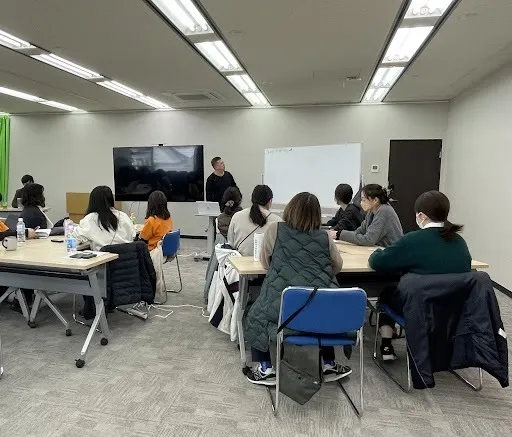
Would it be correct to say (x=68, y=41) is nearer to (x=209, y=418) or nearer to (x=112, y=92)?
(x=112, y=92)

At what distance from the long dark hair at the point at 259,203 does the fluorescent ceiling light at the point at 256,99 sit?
11.8 ft

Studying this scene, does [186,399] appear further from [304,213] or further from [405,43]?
[405,43]

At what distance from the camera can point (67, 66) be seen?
449 centimetres

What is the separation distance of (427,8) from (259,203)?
2124 millimetres

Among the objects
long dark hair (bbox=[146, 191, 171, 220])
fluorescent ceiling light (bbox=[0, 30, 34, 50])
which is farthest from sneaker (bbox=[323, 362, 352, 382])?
fluorescent ceiling light (bbox=[0, 30, 34, 50])

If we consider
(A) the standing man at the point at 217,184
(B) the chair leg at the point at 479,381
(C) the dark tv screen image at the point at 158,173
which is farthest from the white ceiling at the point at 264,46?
(B) the chair leg at the point at 479,381

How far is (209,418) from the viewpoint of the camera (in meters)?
1.92

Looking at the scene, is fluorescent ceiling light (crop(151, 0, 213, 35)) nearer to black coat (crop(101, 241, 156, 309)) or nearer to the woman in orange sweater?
the woman in orange sweater

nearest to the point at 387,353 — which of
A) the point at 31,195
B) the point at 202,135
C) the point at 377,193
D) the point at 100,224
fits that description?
the point at 377,193

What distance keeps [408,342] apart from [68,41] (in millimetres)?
3985

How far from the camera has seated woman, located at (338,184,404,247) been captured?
2785 millimetres

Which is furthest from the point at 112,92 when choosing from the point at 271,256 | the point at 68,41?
the point at 271,256

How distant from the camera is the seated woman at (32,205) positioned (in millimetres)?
3652

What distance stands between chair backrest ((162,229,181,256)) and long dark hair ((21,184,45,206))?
138cm
